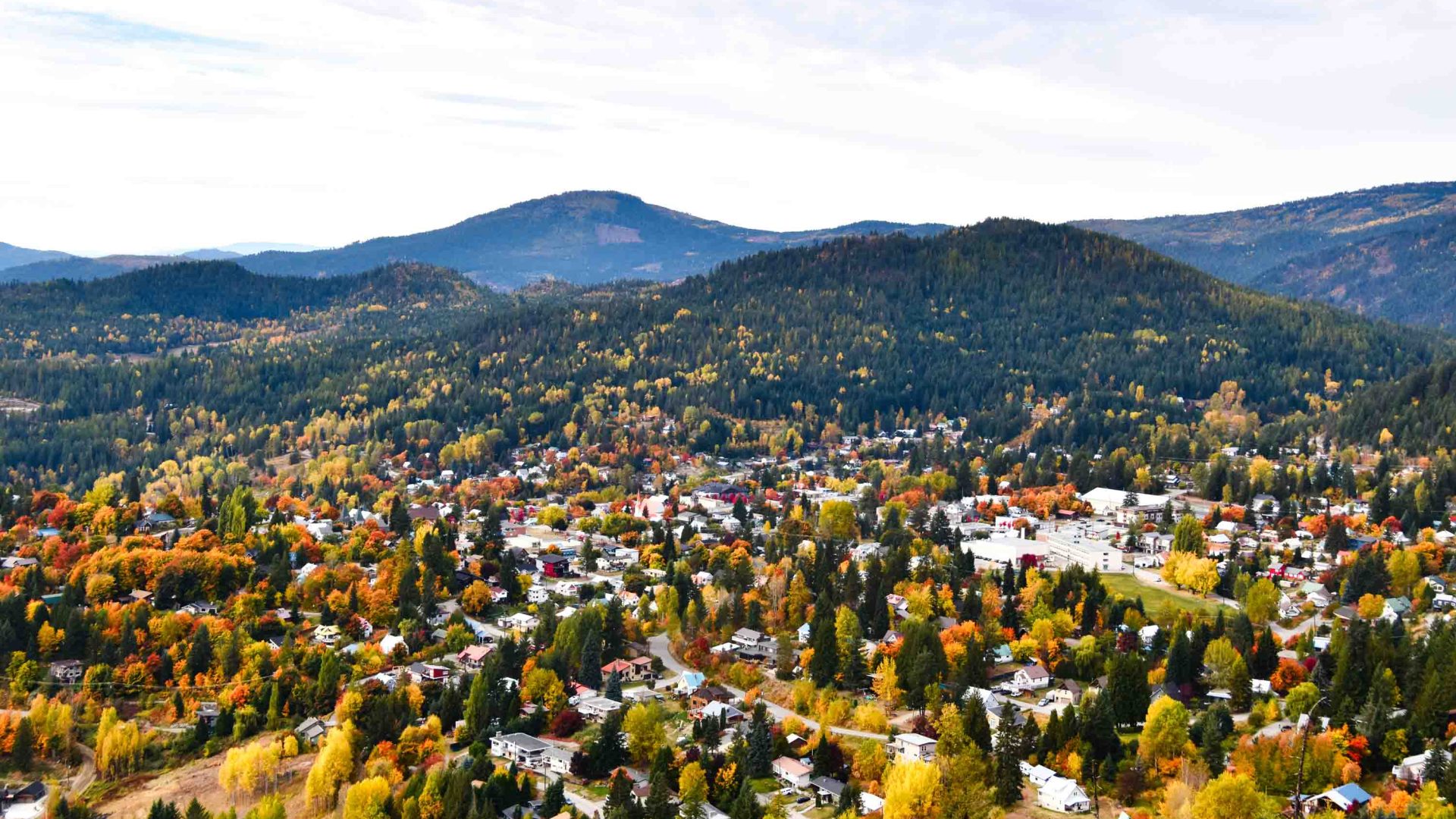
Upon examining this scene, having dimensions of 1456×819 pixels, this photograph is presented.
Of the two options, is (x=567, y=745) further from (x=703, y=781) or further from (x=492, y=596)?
(x=492, y=596)

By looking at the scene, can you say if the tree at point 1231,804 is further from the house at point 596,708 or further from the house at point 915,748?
the house at point 596,708

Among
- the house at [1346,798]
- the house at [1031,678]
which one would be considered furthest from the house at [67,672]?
the house at [1346,798]

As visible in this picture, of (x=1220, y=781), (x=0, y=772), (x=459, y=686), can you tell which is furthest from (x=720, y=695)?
(x=0, y=772)

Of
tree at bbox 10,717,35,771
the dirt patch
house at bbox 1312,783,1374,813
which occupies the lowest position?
the dirt patch

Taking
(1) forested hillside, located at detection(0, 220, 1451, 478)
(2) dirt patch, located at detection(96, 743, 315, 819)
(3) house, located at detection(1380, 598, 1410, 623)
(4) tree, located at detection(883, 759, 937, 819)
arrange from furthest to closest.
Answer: (1) forested hillside, located at detection(0, 220, 1451, 478)
(3) house, located at detection(1380, 598, 1410, 623)
(2) dirt patch, located at detection(96, 743, 315, 819)
(4) tree, located at detection(883, 759, 937, 819)

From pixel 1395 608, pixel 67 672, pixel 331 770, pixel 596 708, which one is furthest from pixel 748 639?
pixel 67 672

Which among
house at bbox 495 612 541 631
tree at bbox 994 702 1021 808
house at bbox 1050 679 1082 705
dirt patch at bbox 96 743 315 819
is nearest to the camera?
tree at bbox 994 702 1021 808

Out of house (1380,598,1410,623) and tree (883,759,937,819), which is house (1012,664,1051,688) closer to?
tree (883,759,937,819)

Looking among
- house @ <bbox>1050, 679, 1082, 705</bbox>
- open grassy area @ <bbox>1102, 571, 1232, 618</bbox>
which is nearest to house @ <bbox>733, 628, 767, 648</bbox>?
house @ <bbox>1050, 679, 1082, 705</bbox>
